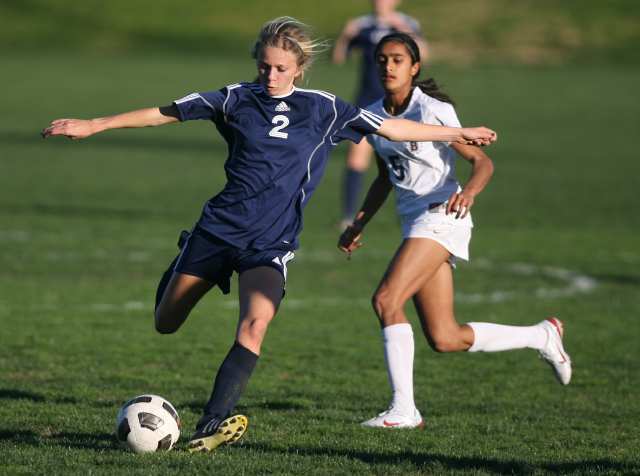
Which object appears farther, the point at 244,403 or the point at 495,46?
the point at 495,46

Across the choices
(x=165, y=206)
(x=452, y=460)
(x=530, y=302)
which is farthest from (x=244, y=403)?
(x=165, y=206)

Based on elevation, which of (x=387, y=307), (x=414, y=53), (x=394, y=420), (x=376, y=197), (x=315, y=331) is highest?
(x=414, y=53)

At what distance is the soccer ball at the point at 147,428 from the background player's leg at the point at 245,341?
7.0 inches

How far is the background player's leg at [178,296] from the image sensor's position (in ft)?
21.7

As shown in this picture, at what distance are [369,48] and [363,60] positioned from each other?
18cm

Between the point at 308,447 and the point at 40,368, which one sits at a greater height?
the point at 308,447

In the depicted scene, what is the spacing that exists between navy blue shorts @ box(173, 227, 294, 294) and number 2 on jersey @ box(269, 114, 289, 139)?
587 millimetres

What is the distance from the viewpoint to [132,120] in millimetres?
6281

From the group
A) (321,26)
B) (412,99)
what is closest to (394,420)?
(412,99)

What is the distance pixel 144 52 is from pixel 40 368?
50326 mm

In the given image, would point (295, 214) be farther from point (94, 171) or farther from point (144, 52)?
point (144, 52)

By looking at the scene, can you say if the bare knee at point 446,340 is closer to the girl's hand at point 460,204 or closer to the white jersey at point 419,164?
the white jersey at point 419,164

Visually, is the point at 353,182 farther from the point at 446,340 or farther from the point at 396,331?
the point at 396,331

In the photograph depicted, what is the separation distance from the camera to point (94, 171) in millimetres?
21703
